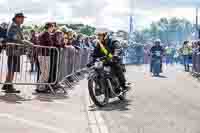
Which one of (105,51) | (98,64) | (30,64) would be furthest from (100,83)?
(30,64)

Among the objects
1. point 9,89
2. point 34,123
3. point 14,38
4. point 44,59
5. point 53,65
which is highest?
point 14,38

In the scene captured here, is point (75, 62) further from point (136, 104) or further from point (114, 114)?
point (114, 114)

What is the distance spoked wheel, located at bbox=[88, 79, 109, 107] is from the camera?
1070cm

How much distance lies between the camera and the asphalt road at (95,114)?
27.1ft

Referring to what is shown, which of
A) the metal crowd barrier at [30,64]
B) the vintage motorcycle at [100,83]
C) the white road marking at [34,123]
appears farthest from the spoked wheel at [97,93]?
the white road marking at [34,123]

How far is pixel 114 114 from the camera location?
9.97m

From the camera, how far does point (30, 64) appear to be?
1353 centimetres

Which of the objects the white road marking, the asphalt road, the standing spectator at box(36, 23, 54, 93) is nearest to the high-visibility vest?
the asphalt road

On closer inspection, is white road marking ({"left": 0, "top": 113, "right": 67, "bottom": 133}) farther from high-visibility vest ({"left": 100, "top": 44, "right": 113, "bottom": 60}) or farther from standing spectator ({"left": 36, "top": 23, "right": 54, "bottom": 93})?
standing spectator ({"left": 36, "top": 23, "right": 54, "bottom": 93})

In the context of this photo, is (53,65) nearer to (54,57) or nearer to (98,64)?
(54,57)

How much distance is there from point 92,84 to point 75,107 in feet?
2.00

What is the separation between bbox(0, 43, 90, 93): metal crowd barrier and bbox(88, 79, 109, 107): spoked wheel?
2.01 m

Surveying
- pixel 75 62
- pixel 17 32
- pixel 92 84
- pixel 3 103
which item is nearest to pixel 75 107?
pixel 92 84

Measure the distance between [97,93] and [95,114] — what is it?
3.70 feet
